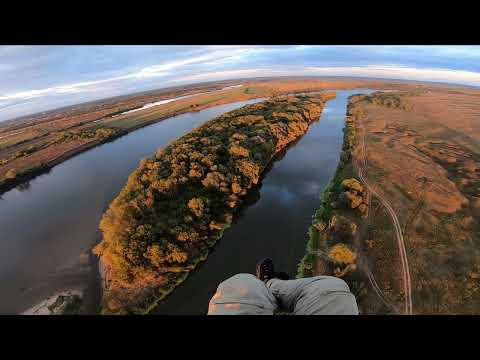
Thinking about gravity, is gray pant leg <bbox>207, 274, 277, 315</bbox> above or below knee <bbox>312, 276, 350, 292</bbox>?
above

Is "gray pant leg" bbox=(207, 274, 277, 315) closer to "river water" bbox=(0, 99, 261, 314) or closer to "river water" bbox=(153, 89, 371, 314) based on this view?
"river water" bbox=(153, 89, 371, 314)

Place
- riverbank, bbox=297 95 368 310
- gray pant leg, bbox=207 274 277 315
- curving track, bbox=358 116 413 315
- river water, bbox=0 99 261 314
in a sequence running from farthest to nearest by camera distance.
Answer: river water, bbox=0 99 261 314, riverbank, bbox=297 95 368 310, curving track, bbox=358 116 413 315, gray pant leg, bbox=207 274 277 315

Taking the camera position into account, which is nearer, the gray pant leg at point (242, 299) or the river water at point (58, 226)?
the gray pant leg at point (242, 299)

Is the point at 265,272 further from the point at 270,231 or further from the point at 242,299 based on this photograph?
the point at 242,299

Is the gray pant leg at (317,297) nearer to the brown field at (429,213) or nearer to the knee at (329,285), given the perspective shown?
the knee at (329,285)

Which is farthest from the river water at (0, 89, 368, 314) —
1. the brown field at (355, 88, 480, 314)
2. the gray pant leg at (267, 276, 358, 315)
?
the gray pant leg at (267, 276, 358, 315)

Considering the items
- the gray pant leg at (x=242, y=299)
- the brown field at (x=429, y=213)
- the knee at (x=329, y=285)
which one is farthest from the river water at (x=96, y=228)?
the knee at (x=329, y=285)

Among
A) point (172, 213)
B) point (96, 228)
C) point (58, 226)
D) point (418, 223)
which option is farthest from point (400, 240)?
point (58, 226)
